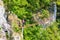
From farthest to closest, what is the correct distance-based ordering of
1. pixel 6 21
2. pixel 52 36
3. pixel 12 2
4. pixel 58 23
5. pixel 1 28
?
pixel 58 23 < pixel 52 36 < pixel 12 2 < pixel 6 21 < pixel 1 28

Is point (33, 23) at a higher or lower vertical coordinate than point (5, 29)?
lower

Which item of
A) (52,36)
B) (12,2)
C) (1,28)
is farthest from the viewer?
(52,36)

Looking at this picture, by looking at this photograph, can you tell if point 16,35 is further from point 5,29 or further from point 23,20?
point 23,20

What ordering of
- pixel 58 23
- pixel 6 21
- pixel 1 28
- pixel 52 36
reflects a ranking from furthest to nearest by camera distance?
1. pixel 58 23
2. pixel 52 36
3. pixel 6 21
4. pixel 1 28

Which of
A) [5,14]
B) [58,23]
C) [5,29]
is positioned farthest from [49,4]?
[5,29]

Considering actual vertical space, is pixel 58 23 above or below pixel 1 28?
below

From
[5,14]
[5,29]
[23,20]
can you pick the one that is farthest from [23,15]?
[5,29]

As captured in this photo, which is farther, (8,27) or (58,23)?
(58,23)

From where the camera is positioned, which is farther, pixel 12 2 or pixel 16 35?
pixel 12 2

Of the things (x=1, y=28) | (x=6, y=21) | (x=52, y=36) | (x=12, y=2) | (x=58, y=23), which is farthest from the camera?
(x=58, y=23)

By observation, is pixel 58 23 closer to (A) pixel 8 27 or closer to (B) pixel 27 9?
(B) pixel 27 9
